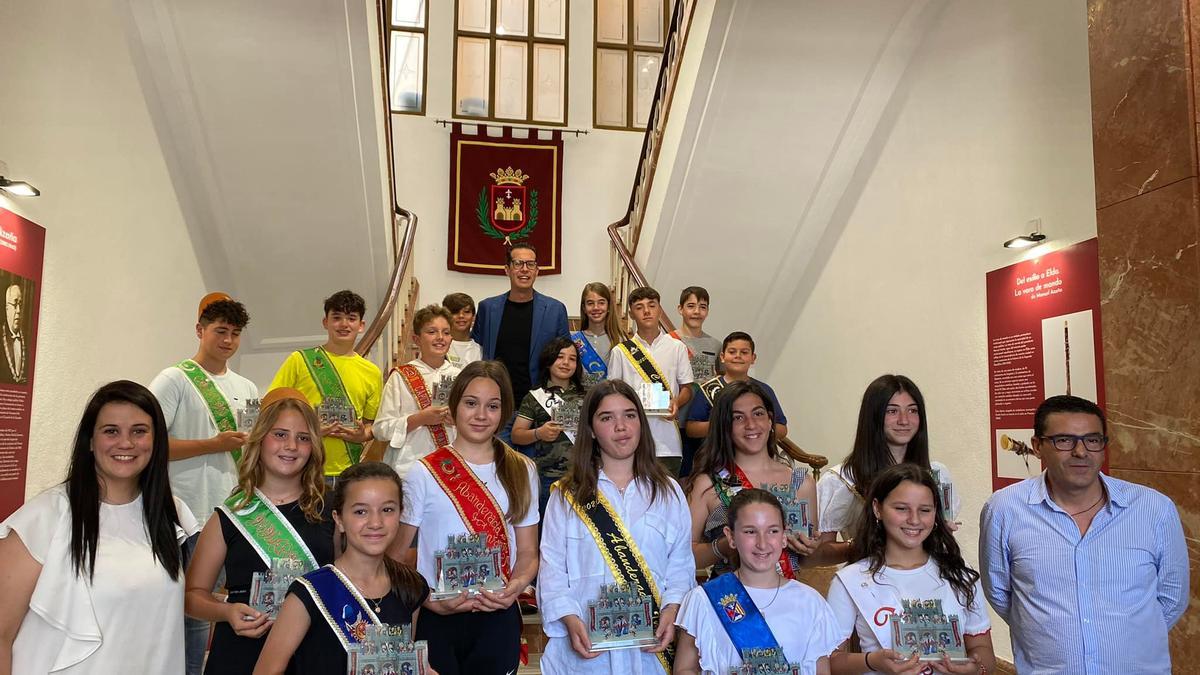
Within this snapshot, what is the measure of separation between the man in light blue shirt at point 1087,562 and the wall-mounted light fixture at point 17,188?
414cm

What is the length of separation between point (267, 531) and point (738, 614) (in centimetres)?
131

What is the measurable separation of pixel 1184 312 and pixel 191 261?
19.1 feet

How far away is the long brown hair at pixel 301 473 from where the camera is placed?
2520mm

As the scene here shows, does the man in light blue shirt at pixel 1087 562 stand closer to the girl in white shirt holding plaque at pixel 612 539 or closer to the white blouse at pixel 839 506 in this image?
the white blouse at pixel 839 506

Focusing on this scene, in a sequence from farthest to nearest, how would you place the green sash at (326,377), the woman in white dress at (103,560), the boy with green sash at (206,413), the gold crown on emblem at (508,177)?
the gold crown on emblem at (508,177)
the green sash at (326,377)
the boy with green sash at (206,413)
the woman in white dress at (103,560)

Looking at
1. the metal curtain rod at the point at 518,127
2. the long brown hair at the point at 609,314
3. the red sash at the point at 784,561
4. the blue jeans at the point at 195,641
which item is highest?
the metal curtain rod at the point at 518,127

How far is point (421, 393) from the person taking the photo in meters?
4.01

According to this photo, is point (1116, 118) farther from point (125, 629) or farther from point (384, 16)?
point (384, 16)

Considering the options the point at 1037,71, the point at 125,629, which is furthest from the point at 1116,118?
the point at 125,629

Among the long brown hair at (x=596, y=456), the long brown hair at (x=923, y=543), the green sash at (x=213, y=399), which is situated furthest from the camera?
the green sash at (x=213, y=399)

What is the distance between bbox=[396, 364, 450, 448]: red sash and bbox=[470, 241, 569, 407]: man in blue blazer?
92 centimetres

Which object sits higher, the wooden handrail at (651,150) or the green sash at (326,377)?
the wooden handrail at (651,150)

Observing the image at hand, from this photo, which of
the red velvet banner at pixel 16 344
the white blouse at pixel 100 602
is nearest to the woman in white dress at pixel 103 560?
the white blouse at pixel 100 602

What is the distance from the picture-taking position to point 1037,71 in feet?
16.5
